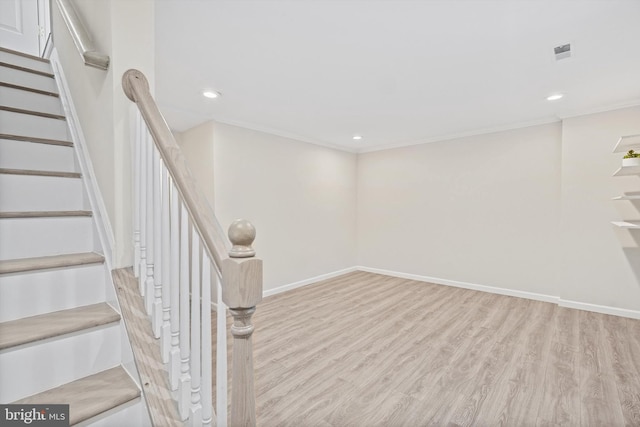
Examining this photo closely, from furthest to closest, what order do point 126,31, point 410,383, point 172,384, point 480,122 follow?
point 480,122
point 410,383
point 126,31
point 172,384

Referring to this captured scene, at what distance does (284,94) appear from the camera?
2.79 m

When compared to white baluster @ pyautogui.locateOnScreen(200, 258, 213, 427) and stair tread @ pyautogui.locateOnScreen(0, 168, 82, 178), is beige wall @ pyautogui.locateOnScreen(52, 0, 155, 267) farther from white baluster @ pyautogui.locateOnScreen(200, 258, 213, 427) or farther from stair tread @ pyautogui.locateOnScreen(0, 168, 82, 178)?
white baluster @ pyautogui.locateOnScreen(200, 258, 213, 427)

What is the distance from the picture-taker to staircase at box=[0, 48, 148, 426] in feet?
3.27

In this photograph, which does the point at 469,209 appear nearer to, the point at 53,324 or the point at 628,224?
the point at 628,224

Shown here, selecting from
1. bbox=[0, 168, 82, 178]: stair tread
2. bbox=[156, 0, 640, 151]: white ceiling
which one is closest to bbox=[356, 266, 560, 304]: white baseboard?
bbox=[156, 0, 640, 151]: white ceiling

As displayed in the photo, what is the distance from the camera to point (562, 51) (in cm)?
204

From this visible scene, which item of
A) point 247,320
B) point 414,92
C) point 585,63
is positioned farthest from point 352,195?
point 247,320

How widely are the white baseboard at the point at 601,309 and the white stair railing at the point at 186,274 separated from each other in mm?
4114

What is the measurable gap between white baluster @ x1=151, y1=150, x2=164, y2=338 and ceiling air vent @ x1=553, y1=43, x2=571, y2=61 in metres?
2.61

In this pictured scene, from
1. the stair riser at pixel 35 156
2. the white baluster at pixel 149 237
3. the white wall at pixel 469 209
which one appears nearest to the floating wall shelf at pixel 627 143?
the white wall at pixel 469 209

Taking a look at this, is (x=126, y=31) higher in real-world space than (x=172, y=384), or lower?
higher

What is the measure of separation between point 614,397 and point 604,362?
514 mm

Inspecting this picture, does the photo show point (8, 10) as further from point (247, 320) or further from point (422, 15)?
point (247, 320)

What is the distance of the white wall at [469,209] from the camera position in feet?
12.0
